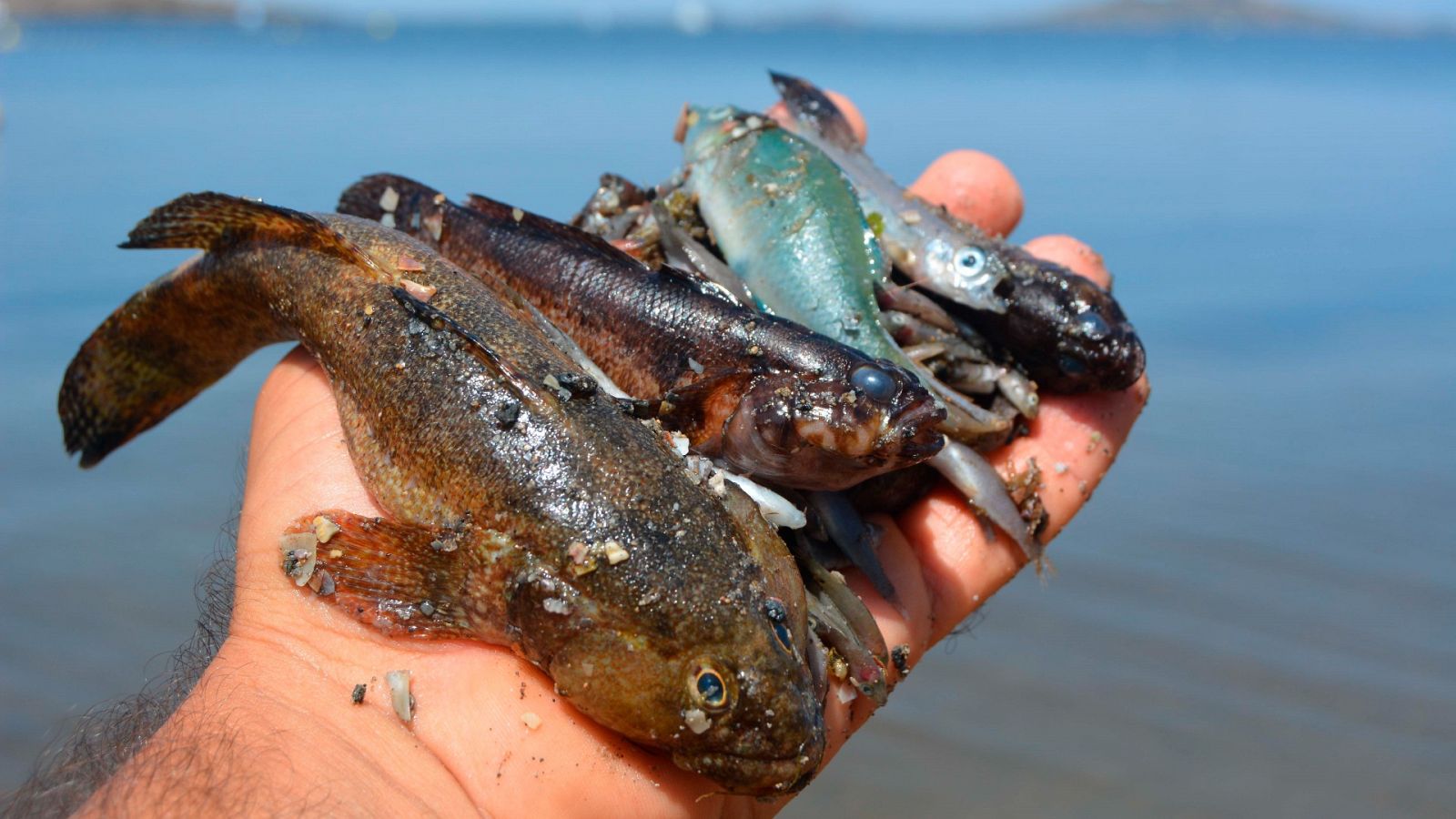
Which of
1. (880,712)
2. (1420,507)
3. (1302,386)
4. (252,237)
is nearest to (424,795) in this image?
(252,237)

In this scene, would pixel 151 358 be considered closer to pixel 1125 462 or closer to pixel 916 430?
pixel 916 430

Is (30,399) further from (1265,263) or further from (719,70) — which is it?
(719,70)

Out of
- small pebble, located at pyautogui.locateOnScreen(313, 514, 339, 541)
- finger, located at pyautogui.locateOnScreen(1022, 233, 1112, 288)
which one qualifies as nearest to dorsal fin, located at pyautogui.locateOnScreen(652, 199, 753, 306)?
finger, located at pyautogui.locateOnScreen(1022, 233, 1112, 288)

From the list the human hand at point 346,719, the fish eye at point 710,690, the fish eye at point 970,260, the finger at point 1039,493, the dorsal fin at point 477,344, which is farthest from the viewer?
the fish eye at point 970,260

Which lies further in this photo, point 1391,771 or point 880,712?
point 880,712

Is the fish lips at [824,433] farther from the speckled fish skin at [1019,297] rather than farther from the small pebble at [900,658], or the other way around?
the speckled fish skin at [1019,297]

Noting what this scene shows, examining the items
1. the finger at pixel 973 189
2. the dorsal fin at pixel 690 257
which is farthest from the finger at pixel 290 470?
the finger at pixel 973 189
